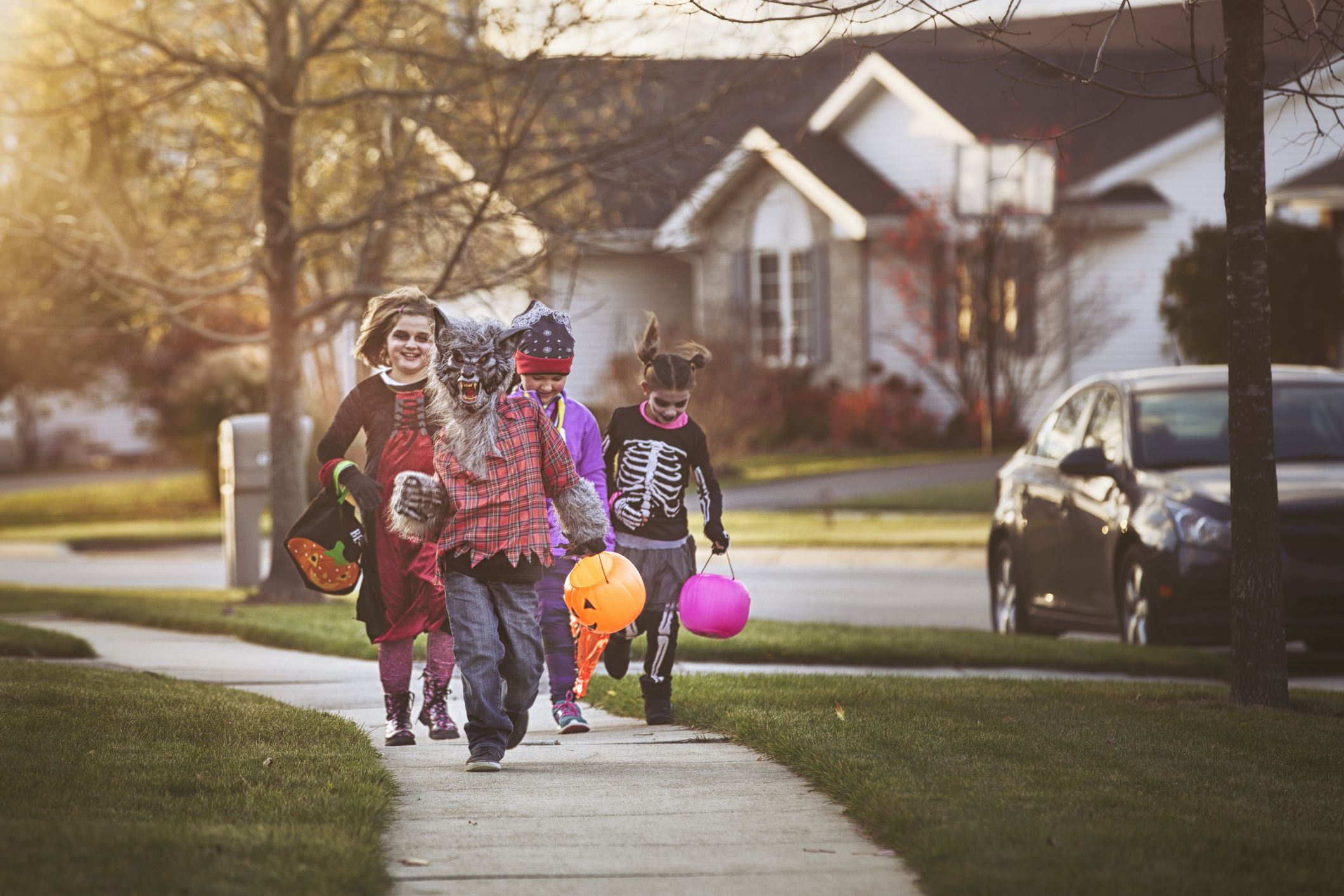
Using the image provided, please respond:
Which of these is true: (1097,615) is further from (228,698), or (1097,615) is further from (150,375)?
(150,375)

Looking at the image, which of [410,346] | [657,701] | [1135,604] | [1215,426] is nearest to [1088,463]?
[1135,604]

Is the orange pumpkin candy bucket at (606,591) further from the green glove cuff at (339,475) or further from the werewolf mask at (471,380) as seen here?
the green glove cuff at (339,475)

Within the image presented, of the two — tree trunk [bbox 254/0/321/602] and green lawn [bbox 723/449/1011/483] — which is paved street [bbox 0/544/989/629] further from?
green lawn [bbox 723/449/1011/483]

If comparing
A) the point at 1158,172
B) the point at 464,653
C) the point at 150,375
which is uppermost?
the point at 1158,172

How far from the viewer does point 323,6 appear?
1271 cm

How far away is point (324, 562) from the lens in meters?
7.04

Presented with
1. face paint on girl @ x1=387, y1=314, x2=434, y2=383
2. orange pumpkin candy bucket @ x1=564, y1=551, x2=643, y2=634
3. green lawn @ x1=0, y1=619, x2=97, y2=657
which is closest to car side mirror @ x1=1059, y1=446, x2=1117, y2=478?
orange pumpkin candy bucket @ x1=564, y1=551, x2=643, y2=634

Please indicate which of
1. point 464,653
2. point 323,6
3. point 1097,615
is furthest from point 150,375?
point 464,653

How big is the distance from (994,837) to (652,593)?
2664 millimetres

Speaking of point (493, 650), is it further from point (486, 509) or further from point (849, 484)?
point (849, 484)

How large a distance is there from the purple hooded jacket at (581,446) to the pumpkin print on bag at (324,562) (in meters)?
0.84

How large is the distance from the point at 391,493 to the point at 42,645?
397 cm

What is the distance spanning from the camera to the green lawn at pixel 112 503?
27547 mm

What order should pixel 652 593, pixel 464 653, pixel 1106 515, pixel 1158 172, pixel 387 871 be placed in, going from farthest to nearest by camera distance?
pixel 1158 172, pixel 1106 515, pixel 652 593, pixel 464 653, pixel 387 871
